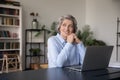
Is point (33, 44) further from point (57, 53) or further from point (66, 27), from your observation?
point (57, 53)

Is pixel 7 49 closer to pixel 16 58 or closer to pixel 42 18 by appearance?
pixel 16 58

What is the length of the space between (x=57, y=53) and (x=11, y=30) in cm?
409

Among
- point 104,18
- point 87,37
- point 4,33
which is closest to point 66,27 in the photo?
point 4,33

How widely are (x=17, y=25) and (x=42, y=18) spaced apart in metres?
0.93

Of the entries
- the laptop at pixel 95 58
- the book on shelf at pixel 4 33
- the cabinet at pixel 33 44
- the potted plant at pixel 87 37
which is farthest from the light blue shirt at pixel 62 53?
the potted plant at pixel 87 37

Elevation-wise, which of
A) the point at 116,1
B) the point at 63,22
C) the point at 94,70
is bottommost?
the point at 94,70

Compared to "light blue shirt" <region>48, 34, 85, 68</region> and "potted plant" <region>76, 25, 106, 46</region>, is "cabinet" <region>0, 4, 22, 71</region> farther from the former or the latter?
"light blue shirt" <region>48, 34, 85, 68</region>

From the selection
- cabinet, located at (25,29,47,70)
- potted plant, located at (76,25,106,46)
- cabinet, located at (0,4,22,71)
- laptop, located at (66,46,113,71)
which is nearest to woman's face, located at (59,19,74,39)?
laptop, located at (66,46,113,71)

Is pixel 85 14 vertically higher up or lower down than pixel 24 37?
higher up

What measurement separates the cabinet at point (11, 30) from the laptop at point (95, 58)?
413 centimetres

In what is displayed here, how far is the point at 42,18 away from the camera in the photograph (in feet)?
20.4

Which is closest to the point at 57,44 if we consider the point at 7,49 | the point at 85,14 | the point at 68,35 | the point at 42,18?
the point at 68,35

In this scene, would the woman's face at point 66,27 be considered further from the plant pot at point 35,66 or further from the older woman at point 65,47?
the plant pot at point 35,66

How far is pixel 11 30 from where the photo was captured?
18.6 ft
